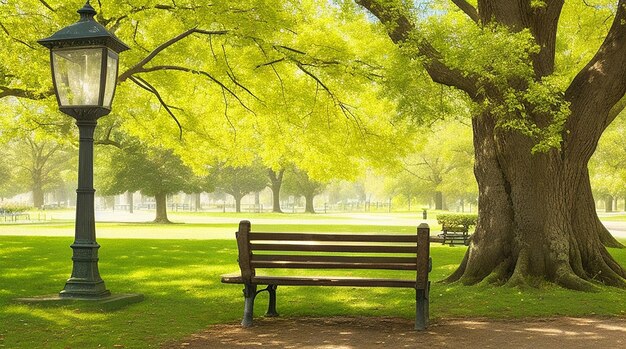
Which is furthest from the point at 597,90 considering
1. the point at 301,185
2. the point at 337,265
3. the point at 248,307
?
the point at 301,185

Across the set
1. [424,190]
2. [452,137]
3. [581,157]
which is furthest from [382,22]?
[424,190]

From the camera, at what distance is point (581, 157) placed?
12516 mm

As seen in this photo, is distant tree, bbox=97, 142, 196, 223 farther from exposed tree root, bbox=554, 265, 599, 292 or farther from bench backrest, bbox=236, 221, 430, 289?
bench backrest, bbox=236, 221, 430, 289

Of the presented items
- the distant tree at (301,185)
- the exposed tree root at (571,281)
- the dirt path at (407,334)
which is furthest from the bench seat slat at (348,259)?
the distant tree at (301,185)

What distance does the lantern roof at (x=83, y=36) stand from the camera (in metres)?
10.3

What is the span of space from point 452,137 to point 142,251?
167 feet

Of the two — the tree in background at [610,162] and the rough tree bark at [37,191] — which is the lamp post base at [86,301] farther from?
the rough tree bark at [37,191]

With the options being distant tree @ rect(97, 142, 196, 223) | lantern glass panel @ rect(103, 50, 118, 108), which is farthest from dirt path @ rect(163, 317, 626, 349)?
distant tree @ rect(97, 142, 196, 223)

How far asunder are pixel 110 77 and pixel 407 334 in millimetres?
5498

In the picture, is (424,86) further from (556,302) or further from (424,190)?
(424,190)

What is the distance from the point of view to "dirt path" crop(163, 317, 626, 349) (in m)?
7.69

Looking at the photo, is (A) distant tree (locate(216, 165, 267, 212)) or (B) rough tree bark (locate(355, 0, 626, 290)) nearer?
(B) rough tree bark (locate(355, 0, 626, 290))

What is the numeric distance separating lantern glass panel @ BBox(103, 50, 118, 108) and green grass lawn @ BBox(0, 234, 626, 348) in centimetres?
287

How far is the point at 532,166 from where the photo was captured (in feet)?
39.5
